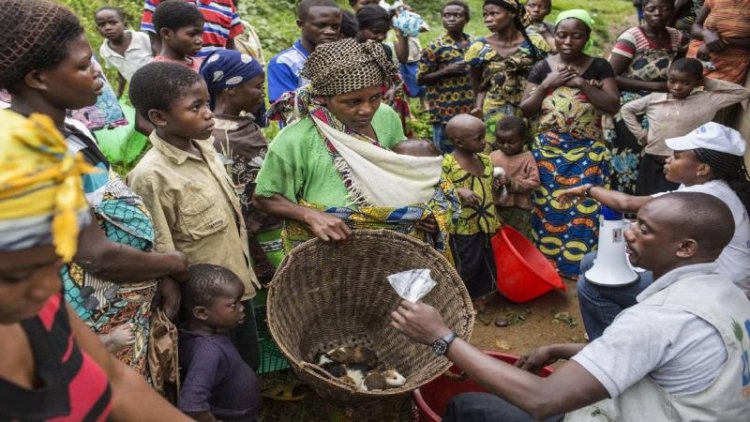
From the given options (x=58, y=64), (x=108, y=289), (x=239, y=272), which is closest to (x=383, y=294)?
(x=239, y=272)

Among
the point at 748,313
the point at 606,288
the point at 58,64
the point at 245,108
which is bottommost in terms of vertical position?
the point at 606,288

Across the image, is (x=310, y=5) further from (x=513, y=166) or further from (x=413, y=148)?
(x=513, y=166)

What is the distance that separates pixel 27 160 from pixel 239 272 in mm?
1796

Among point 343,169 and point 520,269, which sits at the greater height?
point 343,169

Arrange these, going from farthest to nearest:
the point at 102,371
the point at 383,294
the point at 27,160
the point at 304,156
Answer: the point at 383,294 → the point at 304,156 → the point at 102,371 → the point at 27,160

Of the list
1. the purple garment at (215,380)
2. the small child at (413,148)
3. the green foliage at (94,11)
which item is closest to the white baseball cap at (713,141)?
the small child at (413,148)


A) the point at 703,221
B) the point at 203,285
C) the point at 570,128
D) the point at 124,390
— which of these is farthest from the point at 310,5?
the point at 124,390

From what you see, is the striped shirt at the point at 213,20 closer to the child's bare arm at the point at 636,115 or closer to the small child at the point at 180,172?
the small child at the point at 180,172

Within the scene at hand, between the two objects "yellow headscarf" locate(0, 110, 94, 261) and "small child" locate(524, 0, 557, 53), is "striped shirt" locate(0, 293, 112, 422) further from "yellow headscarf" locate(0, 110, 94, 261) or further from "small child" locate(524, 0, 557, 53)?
"small child" locate(524, 0, 557, 53)

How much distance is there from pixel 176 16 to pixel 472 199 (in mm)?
2128

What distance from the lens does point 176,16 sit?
12.5 ft

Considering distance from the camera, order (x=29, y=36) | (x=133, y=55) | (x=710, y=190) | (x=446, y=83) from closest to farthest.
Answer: (x=29, y=36) → (x=710, y=190) → (x=133, y=55) → (x=446, y=83)

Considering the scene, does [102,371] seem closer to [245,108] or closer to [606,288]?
[245,108]

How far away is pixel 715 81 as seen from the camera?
4.20 metres
